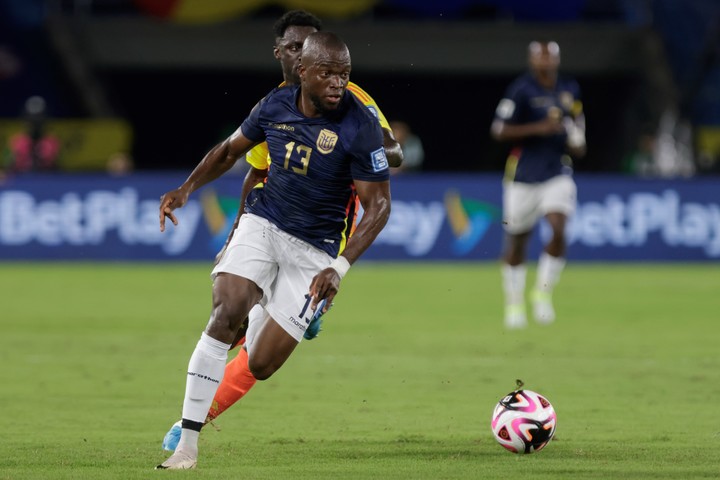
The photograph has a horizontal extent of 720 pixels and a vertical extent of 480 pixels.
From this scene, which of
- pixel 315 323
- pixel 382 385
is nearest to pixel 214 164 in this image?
pixel 315 323

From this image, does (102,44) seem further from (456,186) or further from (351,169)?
(351,169)

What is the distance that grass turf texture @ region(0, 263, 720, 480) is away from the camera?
282 inches

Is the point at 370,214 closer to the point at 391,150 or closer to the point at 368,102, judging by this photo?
the point at 391,150

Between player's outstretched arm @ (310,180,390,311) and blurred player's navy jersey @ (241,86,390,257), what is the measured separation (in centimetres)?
5

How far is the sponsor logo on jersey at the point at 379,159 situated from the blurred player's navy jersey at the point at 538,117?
7.84 meters

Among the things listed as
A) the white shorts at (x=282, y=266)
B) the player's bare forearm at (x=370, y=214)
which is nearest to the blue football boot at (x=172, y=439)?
the white shorts at (x=282, y=266)

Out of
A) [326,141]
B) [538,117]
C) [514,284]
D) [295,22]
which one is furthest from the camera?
[538,117]

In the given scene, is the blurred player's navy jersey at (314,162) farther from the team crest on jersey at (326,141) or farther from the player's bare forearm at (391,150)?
the player's bare forearm at (391,150)

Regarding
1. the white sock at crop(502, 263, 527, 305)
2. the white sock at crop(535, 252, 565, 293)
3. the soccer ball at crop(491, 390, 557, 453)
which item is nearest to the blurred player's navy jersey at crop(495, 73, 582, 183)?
the white sock at crop(535, 252, 565, 293)

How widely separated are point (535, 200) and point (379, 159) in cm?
809

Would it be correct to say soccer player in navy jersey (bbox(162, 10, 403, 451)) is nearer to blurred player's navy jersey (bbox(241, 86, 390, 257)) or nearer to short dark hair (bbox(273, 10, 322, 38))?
short dark hair (bbox(273, 10, 322, 38))

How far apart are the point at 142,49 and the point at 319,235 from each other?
73.7ft

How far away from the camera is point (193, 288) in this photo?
18.7 metres

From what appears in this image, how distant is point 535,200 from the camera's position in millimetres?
14992
